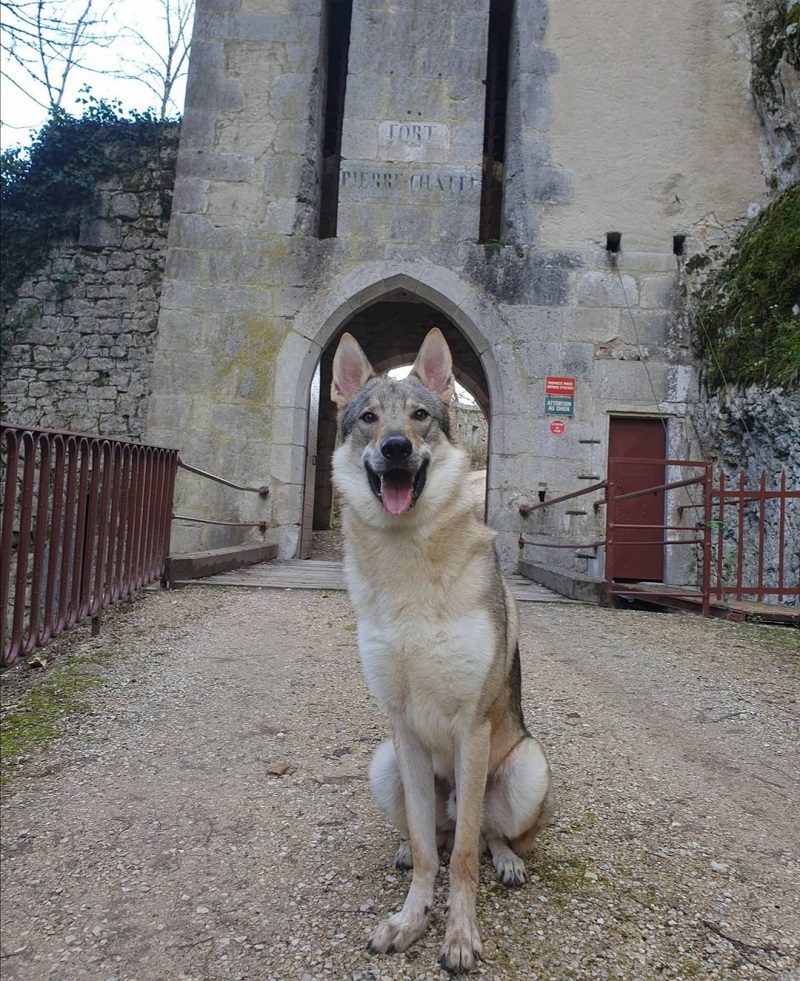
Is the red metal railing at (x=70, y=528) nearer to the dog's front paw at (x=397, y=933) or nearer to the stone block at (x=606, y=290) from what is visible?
the dog's front paw at (x=397, y=933)

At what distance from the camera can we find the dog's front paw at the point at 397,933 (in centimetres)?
178

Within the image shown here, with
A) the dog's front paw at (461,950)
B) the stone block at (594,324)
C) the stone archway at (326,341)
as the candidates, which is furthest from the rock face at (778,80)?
the dog's front paw at (461,950)

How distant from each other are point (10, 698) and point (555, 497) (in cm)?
Answer: 758

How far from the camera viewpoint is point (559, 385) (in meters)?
9.59

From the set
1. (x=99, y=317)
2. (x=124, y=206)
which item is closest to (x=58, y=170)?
(x=124, y=206)

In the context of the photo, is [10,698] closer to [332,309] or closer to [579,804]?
[579,804]

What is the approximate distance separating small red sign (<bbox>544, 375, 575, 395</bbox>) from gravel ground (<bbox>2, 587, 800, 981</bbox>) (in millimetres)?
5929

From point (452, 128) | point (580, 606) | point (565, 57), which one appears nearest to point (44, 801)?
point (580, 606)

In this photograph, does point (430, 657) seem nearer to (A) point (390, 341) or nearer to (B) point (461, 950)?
(B) point (461, 950)

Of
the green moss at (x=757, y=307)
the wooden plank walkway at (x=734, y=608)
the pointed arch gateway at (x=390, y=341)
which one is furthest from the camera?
the pointed arch gateway at (x=390, y=341)

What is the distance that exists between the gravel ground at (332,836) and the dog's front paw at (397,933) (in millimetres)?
35

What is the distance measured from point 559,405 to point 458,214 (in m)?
3.38

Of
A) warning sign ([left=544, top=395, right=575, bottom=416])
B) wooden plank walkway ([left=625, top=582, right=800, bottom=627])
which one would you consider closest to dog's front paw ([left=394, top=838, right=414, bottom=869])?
wooden plank walkway ([left=625, top=582, right=800, bottom=627])

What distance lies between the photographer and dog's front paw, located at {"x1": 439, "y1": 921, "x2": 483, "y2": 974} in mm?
1720
